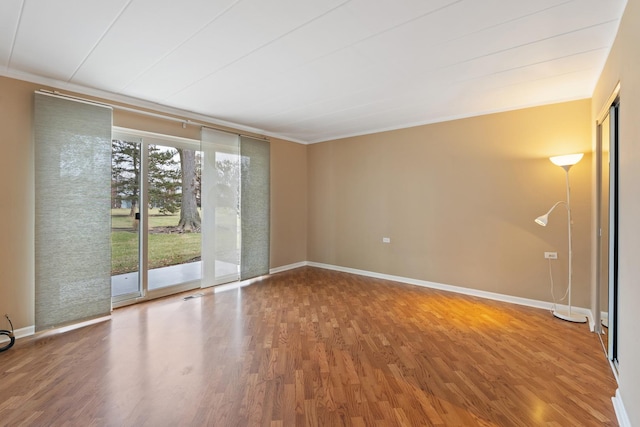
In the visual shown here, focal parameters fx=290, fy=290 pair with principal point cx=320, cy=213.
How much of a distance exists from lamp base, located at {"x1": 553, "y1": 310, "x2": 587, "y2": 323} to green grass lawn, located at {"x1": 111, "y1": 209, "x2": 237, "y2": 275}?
14.9 ft

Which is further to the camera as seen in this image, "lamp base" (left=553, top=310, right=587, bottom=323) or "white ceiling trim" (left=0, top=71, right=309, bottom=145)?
"lamp base" (left=553, top=310, right=587, bottom=323)

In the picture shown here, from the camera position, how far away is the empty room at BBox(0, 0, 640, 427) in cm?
195

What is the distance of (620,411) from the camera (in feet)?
5.90

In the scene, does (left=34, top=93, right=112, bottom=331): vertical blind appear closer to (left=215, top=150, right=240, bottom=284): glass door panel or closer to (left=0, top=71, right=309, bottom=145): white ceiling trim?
(left=0, top=71, right=309, bottom=145): white ceiling trim

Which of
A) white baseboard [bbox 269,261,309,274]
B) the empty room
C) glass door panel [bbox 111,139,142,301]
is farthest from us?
white baseboard [bbox 269,261,309,274]

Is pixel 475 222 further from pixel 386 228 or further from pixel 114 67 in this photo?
pixel 114 67

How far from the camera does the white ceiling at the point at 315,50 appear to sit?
1.96 metres

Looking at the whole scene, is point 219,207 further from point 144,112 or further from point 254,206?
point 144,112

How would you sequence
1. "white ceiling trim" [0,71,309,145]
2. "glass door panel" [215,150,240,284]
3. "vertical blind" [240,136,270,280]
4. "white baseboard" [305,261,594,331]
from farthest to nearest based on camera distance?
"vertical blind" [240,136,270,280]
"glass door panel" [215,150,240,284]
"white baseboard" [305,261,594,331]
"white ceiling trim" [0,71,309,145]

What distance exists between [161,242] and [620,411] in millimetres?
4912

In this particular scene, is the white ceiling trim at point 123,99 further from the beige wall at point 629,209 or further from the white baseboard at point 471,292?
the beige wall at point 629,209

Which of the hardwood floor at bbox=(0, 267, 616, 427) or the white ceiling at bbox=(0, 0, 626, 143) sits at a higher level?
the white ceiling at bbox=(0, 0, 626, 143)

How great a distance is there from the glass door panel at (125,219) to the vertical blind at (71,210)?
38 centimetres

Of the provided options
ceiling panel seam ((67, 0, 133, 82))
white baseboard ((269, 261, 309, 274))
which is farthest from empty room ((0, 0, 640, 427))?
white baseboard ((269, 261, 309, 274))
